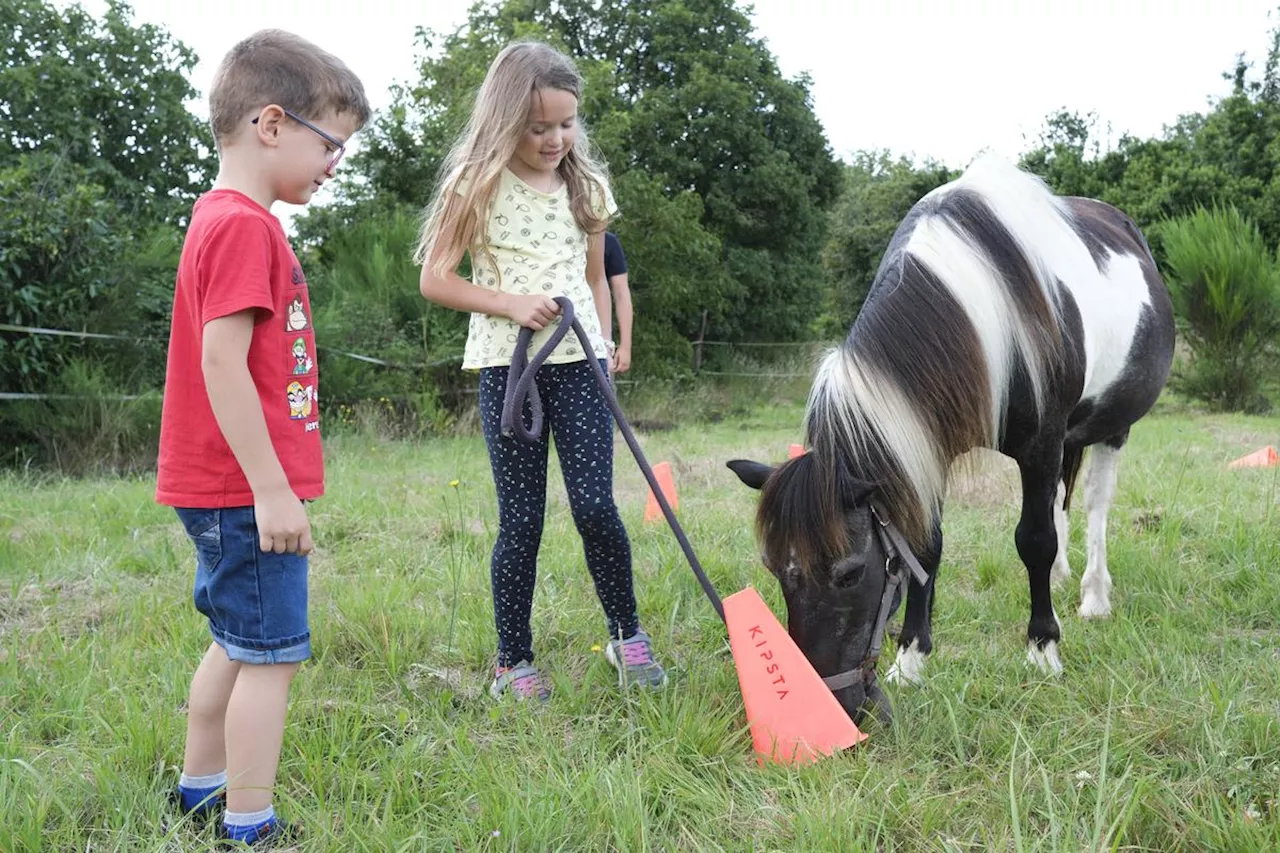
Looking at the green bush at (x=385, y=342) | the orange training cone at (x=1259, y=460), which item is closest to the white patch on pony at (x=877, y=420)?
the orange training cone at (x=1259, y=460)

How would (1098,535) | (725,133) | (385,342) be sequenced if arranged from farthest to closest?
1. (725,133)
2. (385,342)
3. (1098,535)

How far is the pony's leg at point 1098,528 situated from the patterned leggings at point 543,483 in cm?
186

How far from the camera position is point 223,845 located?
1.77m

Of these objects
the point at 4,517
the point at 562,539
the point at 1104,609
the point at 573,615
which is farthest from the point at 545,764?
the point at 4,517

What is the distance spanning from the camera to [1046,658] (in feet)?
8.77

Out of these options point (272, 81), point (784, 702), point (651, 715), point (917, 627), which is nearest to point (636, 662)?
point (651, 715)

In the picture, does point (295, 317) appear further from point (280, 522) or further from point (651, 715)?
point (651, 715)

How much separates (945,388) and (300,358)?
1534 millimetres

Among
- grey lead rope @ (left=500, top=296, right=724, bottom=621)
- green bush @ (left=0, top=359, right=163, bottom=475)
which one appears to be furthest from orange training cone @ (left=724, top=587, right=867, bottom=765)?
green bush @ (left=0, top=359, right=163, bottom=475)

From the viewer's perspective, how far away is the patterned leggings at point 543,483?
2.42 meters

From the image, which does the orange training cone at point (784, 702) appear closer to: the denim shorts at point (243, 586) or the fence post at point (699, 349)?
the denim shorts at point (243, 586)

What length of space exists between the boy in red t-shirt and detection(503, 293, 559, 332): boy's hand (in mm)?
640

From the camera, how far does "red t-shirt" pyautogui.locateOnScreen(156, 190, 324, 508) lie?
155cm

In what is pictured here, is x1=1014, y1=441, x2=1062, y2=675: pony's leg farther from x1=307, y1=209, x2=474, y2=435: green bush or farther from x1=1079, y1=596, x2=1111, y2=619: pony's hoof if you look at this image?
x1=307, y1=209, x2=474, y2=435: green bush
